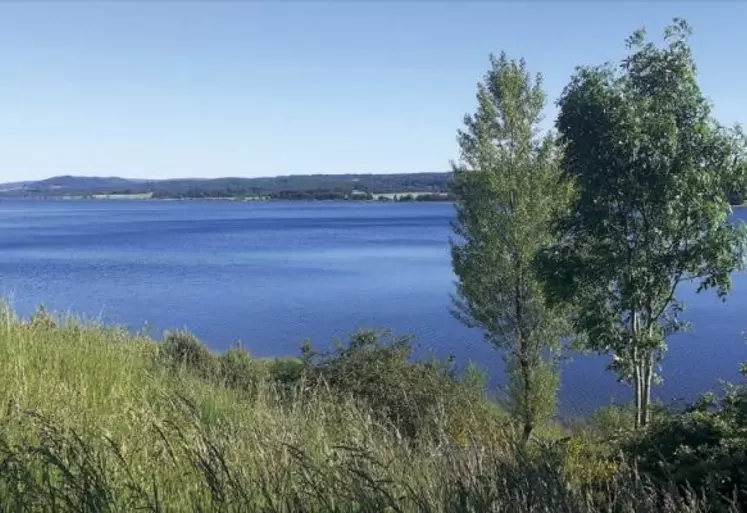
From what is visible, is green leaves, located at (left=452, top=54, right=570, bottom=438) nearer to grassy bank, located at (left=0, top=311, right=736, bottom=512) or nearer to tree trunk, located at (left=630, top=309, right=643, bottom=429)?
tree trunk, located at (left=630, top=309, right=643, bottom=429)

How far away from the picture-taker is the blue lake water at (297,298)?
29875mm

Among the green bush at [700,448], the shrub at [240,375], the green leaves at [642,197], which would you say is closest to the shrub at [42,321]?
the shrub at [240,375]

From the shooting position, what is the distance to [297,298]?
49.4 meters

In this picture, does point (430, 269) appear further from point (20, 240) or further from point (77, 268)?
point (20, 240)

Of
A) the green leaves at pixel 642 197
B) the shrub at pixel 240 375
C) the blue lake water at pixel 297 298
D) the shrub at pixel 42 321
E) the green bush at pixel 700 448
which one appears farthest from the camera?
the blue lake water at pixel 297 298

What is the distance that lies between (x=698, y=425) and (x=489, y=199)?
16.3m

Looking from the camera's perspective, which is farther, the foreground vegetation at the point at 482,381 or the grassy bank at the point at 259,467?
the foreground vegetation at the point at 482,381

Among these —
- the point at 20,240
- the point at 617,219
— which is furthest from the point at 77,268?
the point at 617,219

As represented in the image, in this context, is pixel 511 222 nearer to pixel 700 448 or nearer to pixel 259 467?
pixel 700 448

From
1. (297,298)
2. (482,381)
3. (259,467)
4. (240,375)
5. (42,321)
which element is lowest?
(297,298)

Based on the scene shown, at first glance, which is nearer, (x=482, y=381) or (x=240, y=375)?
(x=240, y=375)

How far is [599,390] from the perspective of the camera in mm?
27047

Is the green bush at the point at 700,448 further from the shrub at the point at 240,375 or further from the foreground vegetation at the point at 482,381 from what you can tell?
the shrub at the point at 240,375

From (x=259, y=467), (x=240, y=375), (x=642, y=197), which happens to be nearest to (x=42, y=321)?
(x=240, y=375)
